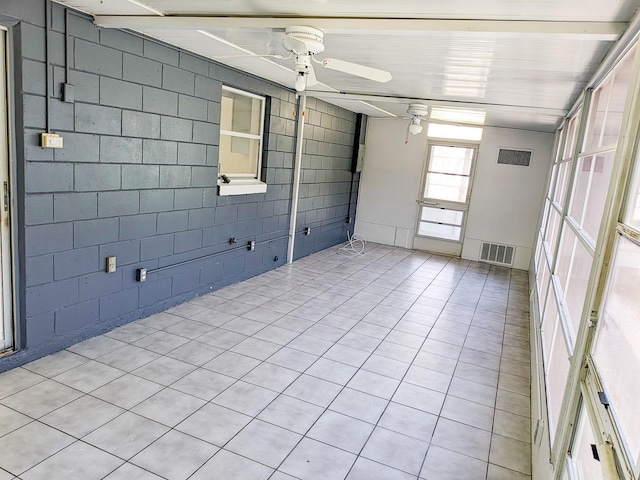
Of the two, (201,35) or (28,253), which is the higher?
(201,35)

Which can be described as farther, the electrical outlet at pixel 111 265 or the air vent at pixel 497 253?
the air vent at pixel 497 253

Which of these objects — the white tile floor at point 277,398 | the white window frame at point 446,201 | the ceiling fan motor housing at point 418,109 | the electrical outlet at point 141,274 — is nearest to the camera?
the white tile floor at point 277,398

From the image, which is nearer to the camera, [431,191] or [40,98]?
[40,98]

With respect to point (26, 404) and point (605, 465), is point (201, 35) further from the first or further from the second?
point (605, 465)

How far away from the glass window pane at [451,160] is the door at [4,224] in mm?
6463

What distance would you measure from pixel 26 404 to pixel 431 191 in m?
6.76

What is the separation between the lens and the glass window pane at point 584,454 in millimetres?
1336

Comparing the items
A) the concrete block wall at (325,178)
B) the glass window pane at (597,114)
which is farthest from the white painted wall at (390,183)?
the glass window pane at (597,114)

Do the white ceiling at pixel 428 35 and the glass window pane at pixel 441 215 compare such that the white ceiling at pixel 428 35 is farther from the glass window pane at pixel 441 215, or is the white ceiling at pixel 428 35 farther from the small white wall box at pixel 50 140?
the glass window pane at pixel 441 215

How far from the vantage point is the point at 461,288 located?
5.82 metres

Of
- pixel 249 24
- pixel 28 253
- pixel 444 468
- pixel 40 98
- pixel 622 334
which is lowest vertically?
pixel 444 468

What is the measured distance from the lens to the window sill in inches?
182

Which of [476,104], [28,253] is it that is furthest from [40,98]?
[476,104]

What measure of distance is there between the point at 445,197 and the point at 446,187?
177mm
